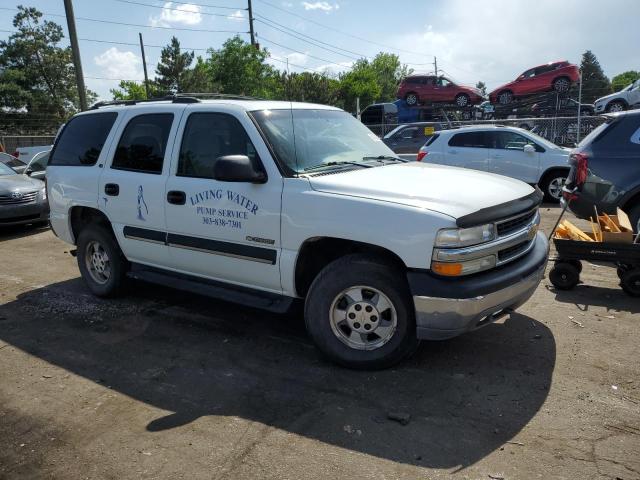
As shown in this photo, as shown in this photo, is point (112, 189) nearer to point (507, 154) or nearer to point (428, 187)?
point (428, 187)

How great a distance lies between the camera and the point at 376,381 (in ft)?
12.2

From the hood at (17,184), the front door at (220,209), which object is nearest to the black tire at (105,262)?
the front door at (220,209)

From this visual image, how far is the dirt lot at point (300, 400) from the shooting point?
9.41 feet

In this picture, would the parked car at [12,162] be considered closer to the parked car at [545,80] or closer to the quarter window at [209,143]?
the quarter window at [209,143]

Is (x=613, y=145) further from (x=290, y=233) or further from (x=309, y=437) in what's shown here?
(x=309, y=437)

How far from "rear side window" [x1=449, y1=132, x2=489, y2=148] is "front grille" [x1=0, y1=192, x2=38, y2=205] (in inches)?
351

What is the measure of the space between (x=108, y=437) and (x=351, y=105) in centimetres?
5661

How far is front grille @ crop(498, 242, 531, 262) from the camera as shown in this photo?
3.68 meters

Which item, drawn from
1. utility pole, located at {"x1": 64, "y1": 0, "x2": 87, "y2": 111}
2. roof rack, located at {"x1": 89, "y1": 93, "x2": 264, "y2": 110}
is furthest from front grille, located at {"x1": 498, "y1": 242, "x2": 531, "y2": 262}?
utility pole, located at {"x1": 64, "y1": 0, "x2": 87, "y2": 111}

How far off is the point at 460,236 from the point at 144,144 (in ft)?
10.6

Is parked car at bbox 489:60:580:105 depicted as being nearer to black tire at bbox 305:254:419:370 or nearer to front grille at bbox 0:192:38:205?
front grille at bbox 0:192:38:205

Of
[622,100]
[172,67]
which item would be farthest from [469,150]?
[172,67]

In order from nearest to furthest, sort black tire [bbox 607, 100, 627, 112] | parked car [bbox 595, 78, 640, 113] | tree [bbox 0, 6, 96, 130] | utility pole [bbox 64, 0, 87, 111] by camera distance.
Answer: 1. utility pole [bbox 64, 0, 87, 111]
2. parked car [bbox 595, 78, 640, 113]
3. black tire [bbox 607, 100, 627, 112]
4. tree [bbox 0, 6, 96, 130]

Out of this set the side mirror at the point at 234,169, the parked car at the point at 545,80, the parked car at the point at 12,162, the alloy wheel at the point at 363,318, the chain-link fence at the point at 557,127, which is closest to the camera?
the alloy wheel at the point at 363,318
